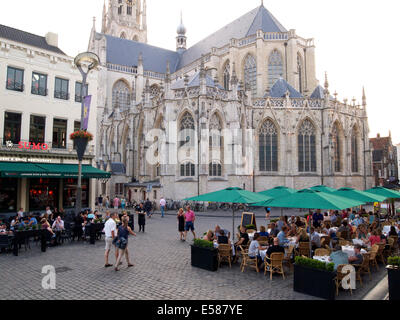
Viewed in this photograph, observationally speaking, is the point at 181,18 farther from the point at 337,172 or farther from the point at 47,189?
the point at 47,189

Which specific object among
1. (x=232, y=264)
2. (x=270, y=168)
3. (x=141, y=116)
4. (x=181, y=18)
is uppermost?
(x=181, y=18)

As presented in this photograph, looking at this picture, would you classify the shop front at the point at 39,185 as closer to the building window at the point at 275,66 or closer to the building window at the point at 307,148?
the building window at the point at 307,148

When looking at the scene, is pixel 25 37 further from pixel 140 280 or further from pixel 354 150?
pixel 354 150

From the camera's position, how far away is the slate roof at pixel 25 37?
1959cm

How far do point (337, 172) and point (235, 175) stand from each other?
1291 cm

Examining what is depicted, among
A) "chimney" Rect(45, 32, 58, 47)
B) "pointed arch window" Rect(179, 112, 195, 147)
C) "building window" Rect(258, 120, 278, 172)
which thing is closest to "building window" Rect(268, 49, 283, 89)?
"building window" Rect(258, 120, 278, 172)

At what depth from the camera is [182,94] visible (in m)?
28.0

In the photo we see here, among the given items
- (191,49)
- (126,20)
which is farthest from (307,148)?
(126,20)

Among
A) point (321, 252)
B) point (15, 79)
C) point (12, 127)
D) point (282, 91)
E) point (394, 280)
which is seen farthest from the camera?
point (282, 91)

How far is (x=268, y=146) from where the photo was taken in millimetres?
31078

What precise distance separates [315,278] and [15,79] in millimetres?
19386

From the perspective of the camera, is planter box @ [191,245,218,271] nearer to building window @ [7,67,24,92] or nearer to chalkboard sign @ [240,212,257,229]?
chalkboard sign @ [240,212,257,229]

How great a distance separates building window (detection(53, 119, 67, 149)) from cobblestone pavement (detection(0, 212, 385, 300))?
10.2m

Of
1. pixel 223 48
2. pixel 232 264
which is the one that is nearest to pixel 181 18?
pixel 223 48
